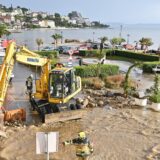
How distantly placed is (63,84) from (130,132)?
378 centimetres

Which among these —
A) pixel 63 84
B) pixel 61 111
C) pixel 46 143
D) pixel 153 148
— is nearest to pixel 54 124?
pixel 61 111

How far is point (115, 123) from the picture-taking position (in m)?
18.5

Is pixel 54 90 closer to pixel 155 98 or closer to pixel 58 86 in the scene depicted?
pixel 58 86

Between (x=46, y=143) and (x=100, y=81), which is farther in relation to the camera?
(x=100, y=81)

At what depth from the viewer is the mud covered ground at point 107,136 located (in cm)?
1428

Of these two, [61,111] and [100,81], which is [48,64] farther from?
[100,81]

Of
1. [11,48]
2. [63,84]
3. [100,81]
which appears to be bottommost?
[100,81]

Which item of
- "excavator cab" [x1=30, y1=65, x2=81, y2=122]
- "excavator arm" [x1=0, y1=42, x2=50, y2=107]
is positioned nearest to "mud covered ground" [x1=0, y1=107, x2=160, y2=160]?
"excavator cab" [x1=30, y1=65, x2=81, y2=122]

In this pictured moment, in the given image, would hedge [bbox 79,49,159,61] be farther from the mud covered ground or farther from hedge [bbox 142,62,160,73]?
the mud covered ground

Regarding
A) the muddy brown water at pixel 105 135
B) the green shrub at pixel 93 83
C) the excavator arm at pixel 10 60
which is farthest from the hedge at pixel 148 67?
the excavator arm at pixel 10 60

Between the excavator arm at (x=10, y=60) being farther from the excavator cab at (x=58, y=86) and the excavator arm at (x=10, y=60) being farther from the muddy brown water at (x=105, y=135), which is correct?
the muddy brown water at (x=105, y=135)

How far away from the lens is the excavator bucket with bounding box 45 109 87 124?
58.4ft

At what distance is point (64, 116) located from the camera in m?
18.1

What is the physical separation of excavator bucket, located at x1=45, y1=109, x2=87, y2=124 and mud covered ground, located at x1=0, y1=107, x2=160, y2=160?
226 millimetres
